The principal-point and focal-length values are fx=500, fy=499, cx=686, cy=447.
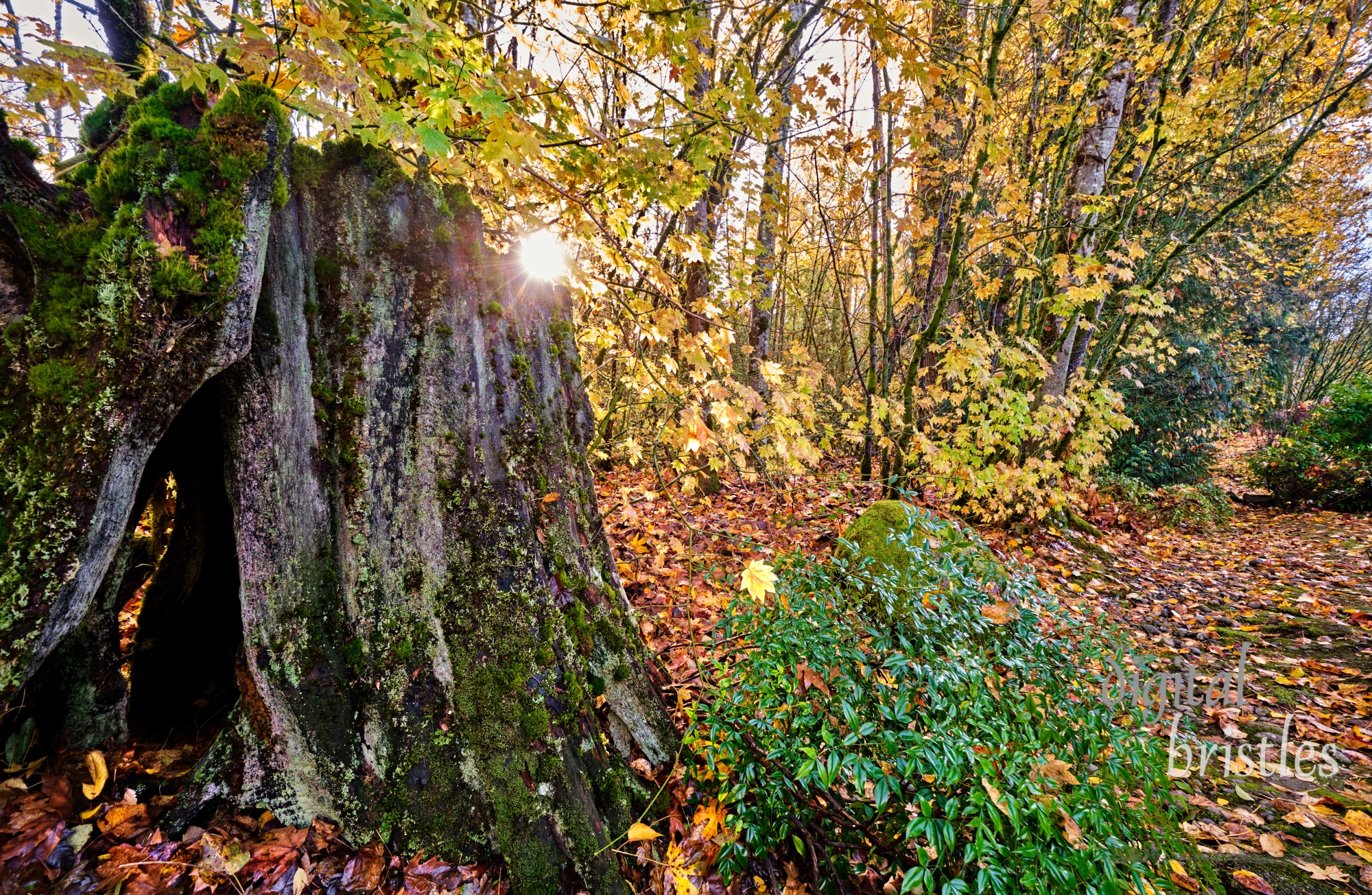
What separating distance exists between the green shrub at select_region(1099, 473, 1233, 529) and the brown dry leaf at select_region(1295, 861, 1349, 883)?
296 inches

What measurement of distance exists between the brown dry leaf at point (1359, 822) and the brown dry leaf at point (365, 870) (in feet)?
15.9

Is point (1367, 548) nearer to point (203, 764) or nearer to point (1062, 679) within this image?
point (1062, 679)

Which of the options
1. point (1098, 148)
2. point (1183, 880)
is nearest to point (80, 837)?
point (1183, 880)

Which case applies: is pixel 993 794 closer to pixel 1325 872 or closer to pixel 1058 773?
pixel 1058 773

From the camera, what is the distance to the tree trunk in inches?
75.0

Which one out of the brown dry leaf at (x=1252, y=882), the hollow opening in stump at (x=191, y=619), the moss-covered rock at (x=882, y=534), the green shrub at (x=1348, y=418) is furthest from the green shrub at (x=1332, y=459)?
the hollow opening in stump at (x=191, y=619)

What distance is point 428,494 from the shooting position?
6.75 ft

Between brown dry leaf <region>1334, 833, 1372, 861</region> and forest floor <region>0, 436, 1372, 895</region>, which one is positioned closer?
forest floor <region>0, 436, 1372, 895</region>

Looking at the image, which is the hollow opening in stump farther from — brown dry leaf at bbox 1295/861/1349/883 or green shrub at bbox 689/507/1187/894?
brown dry leaf at bbox 1295/861/1349/883

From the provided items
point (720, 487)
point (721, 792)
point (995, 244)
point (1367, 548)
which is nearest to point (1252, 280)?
point (1367, 548)

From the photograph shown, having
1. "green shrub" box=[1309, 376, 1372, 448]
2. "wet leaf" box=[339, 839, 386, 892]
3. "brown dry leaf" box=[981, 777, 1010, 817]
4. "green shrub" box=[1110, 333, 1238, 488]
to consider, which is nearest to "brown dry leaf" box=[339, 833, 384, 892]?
"wet leaf" box=[339, 839, 386, 892]

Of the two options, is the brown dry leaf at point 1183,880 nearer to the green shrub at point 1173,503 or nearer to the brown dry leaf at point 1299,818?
the brown dry leaf at point 1299,818

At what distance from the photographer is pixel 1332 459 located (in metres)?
9.32

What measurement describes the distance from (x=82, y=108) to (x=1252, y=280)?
19116 mm
